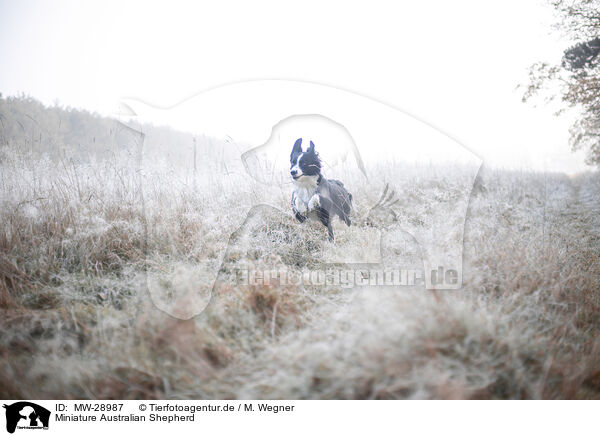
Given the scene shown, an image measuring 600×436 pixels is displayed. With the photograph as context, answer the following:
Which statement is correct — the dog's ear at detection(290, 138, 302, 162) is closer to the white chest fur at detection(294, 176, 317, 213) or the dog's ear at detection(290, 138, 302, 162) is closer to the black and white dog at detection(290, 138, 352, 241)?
the black and white dog at detection(290, 138, 352, 241)

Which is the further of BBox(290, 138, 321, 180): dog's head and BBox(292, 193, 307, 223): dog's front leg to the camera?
BBox(292, 193, 307, 223): dog's front leg

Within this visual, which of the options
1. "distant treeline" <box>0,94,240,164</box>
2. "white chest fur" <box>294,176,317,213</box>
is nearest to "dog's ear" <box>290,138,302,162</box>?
"white chest fur" <box>294,176,317,213</box>

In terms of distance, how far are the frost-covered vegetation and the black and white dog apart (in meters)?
0.16

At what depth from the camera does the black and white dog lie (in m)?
2.42

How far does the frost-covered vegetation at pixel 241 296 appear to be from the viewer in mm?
1375

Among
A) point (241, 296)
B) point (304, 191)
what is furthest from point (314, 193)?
point (241, 296)

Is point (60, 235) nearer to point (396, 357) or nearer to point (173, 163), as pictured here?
A: point (173, 163)

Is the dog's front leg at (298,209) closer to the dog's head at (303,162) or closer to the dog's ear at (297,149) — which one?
the dog's head at (303,162)

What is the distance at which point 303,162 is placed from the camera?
2.44 meters

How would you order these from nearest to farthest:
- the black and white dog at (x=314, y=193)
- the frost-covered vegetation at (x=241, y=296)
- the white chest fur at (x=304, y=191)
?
the frost-covered vegetation at (x=241, y=296) < the black and white dog at (x=314, y=193) < the white chest fur at (x=304, y=191)

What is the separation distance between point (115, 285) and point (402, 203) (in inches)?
121
